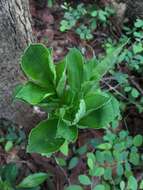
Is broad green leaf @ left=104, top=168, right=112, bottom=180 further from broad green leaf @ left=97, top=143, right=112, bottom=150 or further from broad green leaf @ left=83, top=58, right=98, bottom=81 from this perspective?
broad green leaf @ left=83, top=58, right=98, bottom=81

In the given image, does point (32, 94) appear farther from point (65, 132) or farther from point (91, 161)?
point (91, 161)

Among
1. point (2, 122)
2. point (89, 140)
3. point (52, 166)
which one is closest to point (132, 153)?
point (89, 140)

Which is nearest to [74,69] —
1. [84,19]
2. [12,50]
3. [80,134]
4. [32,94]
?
[32,94]

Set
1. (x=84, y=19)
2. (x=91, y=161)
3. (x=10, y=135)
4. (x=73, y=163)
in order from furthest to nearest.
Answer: (x=84, y=19)
(x=10, y=135)
(x=73, y=163)
(x=91, y=161)

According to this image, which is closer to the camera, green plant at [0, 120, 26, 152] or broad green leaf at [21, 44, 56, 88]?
broad green leaf at [21, 44, 56, 88]

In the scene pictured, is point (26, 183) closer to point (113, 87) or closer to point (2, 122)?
point (2, 122)

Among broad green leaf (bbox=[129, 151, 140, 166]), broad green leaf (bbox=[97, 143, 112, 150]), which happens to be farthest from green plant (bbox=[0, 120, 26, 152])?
broad green leaf (bbox=[129, 151, 140, 166])
